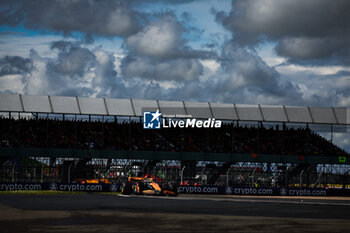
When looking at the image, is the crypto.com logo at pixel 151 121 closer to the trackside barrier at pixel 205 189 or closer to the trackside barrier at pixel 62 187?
the trackside barrier at pixel 205 189

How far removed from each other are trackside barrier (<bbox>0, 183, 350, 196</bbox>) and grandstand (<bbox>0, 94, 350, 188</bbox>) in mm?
666

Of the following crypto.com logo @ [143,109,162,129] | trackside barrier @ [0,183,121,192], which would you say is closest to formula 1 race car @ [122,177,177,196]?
trackside barrier @ [0,183,121,192]

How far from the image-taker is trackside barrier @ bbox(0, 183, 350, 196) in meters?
41.4

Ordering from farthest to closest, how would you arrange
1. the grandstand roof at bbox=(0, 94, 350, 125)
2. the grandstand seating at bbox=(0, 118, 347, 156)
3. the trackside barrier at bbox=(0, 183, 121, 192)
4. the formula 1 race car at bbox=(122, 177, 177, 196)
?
the grandstand roof at bbox=(0, 94, 350, 125)
the grandstand seating at bbox=(0, 118, 347, 156)
the trackside barrier at bbox=(0, 183, 121, 192)
the formula 1 race car at bbox=(122, 177, 177, 196)

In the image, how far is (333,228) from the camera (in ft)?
55.2

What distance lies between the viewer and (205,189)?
147 feet

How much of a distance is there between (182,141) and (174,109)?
150 inches

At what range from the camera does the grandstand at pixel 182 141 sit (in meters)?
47.3

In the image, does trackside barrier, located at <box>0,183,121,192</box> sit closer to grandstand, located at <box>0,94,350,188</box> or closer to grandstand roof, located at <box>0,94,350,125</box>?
grandstand, located at <box>0,94,350,188</box>

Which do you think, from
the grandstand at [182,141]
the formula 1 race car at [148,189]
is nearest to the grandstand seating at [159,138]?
the grandstand at [182,141]

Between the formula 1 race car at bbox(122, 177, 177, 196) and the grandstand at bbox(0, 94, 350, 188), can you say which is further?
the grandstand at bbox(0, 94, 350, 188)

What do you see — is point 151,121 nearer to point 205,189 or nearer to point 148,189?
point 205,189

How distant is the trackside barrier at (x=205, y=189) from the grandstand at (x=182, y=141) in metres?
0.67

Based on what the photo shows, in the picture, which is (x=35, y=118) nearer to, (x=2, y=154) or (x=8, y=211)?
(x=2, y=154)
